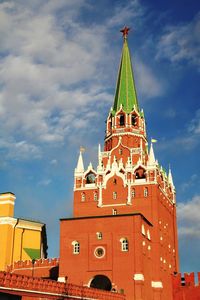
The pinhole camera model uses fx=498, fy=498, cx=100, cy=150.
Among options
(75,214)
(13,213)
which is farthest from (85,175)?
(13,213)

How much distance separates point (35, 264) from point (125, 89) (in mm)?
29228

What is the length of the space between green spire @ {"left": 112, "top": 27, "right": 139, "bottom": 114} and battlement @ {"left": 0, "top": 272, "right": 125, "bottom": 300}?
33.1 m

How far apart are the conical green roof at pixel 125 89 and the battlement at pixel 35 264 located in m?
23.9

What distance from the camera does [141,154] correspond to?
69875 millimetres

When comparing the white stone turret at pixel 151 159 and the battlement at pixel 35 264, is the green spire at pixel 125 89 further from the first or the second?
the battlement at pixel 35 264

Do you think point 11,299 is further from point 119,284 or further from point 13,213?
point 13,213

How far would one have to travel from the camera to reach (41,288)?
130ft

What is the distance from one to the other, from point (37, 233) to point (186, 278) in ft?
74.0

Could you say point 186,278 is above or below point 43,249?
below

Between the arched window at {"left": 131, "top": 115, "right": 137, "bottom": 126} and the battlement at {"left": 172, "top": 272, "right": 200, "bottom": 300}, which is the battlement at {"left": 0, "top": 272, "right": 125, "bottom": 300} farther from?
the arched window at {"left": 131, "top": 115, "right": 137, "bottom": 126}

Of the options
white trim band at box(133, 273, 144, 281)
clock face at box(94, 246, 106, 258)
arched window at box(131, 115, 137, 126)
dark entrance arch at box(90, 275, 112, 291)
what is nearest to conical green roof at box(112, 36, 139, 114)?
arched window at box(131, 115, 137, 126)

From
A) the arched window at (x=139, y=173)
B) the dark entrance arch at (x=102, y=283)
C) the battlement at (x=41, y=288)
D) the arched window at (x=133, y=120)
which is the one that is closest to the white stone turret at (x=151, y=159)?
the arched window at (x=139, y=173)

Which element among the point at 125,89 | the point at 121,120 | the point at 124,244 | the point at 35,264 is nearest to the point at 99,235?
the point at 124,244

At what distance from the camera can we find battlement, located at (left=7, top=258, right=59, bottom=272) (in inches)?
2553
